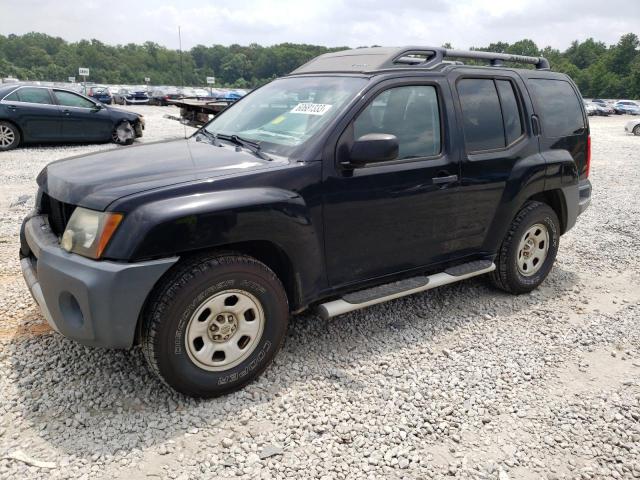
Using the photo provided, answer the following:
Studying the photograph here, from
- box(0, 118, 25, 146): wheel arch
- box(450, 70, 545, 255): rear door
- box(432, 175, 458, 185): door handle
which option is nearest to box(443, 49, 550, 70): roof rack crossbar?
box(450, 70, 545, 255): rear door

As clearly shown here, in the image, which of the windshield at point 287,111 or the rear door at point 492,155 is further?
the rear door at point 492,155

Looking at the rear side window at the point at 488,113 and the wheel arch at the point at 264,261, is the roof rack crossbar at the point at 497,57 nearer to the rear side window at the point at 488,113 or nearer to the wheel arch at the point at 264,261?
the rear side window at the point at 488,113

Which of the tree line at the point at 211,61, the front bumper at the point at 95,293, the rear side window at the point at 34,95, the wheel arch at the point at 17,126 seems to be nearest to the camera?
the front bumper at the point at 95,293

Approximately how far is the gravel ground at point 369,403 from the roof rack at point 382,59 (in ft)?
6.26

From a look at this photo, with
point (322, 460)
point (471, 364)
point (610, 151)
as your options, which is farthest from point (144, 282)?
point (610, 151)

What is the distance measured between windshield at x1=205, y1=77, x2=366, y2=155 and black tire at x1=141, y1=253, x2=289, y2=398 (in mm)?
832

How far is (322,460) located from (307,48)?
115 m

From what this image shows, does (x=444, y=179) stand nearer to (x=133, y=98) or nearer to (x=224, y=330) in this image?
(x=224, y=330)

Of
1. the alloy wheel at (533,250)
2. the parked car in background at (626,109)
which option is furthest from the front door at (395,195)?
the parked car in background at (626,109)

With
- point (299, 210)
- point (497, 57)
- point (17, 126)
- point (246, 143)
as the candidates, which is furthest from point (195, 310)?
point (17, 126)

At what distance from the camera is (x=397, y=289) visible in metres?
3.49

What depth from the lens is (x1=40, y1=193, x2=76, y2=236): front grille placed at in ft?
9.51

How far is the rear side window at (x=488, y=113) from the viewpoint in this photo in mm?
3809

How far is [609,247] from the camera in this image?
5.95 metres
